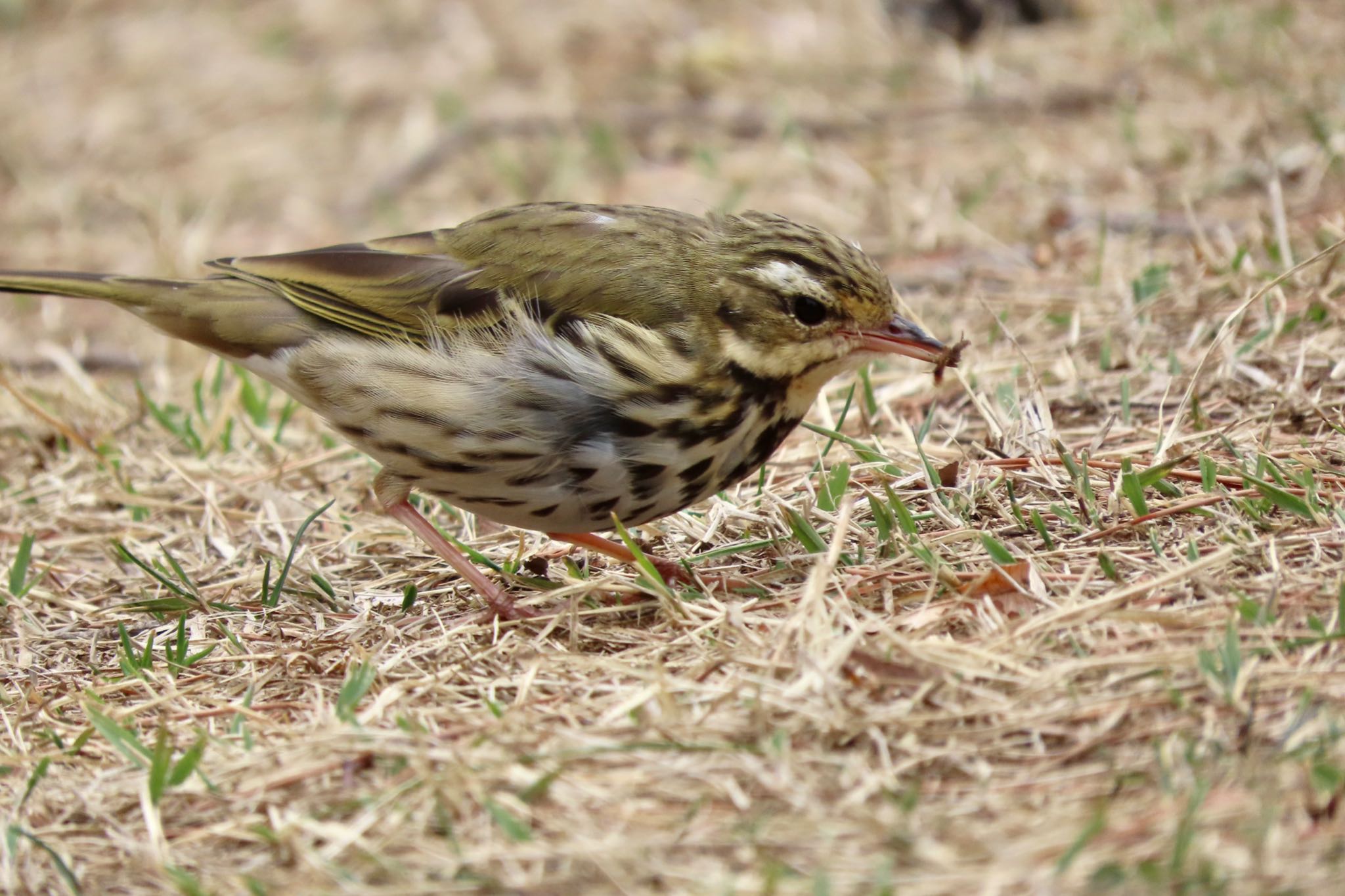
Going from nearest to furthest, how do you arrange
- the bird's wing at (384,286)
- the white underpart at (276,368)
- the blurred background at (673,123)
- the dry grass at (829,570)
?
the dry grass at (829,570)
the bird's wing at (384,286)
the white underpart at (276,368)
the blurred background at (673,123)

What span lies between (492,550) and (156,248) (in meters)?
3.59

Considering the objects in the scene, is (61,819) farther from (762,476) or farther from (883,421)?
(883,421)

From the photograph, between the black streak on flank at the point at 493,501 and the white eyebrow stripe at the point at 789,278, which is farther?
the black streak on flank at the point at 493,501

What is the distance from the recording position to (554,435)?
4418 millimetres

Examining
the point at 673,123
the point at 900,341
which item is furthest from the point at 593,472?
the point at 673,123

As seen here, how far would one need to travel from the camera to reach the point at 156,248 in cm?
795

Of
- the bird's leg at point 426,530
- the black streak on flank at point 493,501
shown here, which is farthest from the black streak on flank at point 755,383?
the bird's leg at point 426,530

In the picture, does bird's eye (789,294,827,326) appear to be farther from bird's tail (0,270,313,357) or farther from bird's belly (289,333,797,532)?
bird's tail (0,270,313,357)

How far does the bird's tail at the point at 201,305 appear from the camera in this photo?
508cm

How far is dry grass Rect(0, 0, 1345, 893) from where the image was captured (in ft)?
10.4

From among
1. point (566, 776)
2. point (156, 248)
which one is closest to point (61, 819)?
point (566, 776)

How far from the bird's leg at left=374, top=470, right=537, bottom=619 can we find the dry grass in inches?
6.1

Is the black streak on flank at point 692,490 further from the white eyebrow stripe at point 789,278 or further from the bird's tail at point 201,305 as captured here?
the bird's tail at point 201,305

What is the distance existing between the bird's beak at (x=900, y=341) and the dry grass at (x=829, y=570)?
43 centimetres
